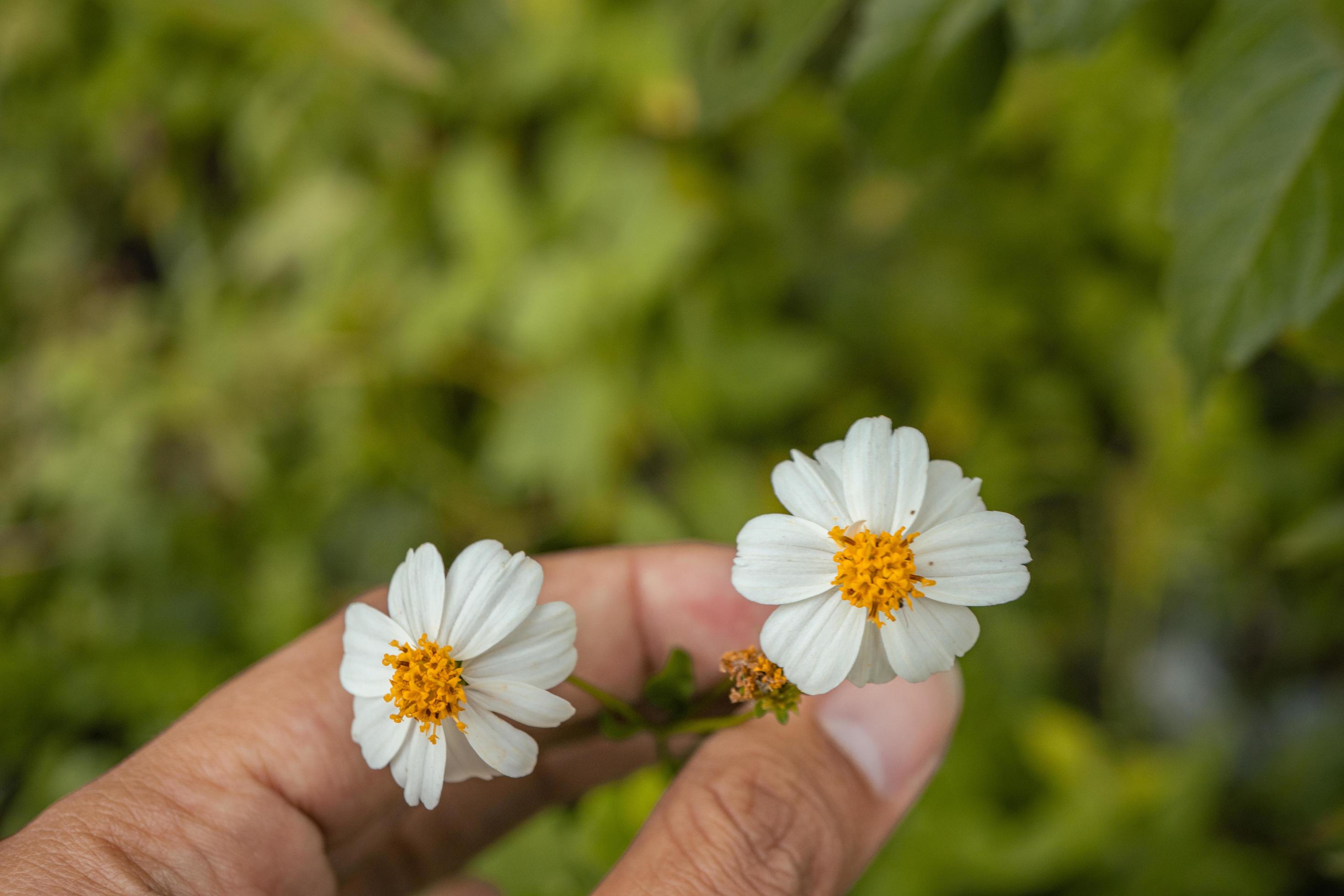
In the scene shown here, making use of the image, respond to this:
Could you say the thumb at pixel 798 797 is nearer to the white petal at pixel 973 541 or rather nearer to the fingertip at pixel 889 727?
the fingertip at pixel 889 727

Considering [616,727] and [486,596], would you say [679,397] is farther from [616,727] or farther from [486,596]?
[486,596]

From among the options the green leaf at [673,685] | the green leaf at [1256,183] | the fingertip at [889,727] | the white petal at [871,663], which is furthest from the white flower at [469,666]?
the green leaf at [1256,183]

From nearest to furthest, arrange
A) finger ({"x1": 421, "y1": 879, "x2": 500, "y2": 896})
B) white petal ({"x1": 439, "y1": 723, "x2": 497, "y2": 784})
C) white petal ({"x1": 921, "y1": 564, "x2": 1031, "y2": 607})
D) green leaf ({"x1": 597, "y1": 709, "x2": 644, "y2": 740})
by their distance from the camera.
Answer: white petal ({"x1": 921, "y1": 564, "x2": 1031, "y2": 607}) < white petal ({"x1": 439, "y1": 723, "x2": 497, "y2": 784}) < green leaf ({"x1": 597, "y1": 709, "x2": 644, "y2": 740}) < finger ({"x1": 421, "y1": 879, "x2": 500, "y2": 896})

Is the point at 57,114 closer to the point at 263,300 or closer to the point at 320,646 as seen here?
the point at 263,300

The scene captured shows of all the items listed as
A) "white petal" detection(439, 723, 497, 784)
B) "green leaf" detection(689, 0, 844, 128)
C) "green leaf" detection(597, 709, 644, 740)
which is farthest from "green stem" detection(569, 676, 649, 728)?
"green leaf" detection(689, 0, 844, 128)

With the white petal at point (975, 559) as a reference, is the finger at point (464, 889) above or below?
below

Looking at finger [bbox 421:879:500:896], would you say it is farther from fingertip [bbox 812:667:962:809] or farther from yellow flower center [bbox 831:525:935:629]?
yellow flower center [bbox 831:525:935:629]
